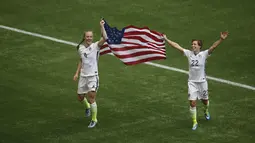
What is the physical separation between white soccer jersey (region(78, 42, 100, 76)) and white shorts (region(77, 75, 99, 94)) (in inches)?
5.6

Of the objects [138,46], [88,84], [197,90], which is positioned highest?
[138,46]

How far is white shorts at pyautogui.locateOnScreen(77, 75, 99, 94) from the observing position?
2270cm

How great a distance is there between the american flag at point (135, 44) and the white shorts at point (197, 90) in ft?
3.94

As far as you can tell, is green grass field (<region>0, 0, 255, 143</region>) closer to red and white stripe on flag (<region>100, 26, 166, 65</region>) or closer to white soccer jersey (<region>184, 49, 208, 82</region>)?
white soccer jersey (<region>184, 49, 208, 82</region>)

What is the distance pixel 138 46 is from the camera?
22656mm

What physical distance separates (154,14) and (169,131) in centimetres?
1141

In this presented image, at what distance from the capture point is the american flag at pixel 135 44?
22594 mm

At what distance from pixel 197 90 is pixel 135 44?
2.21 m

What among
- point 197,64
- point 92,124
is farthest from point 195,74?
point 92,124

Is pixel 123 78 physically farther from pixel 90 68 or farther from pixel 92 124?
pixel 92 124

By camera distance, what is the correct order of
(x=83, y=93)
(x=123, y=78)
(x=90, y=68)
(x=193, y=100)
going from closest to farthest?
1. (x=193, y=100)
2. (x=90, y=68)
3. (x=83, y=93)
4. (x=123, y=78)

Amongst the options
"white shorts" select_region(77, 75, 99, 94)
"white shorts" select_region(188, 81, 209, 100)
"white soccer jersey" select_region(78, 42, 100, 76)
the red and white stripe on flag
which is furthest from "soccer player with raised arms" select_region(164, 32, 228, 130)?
"white shorts" select_region(77, 75, 99, 94)

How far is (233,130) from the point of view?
2239 centimetres

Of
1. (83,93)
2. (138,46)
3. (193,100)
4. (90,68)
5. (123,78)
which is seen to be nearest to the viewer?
(193,100)
